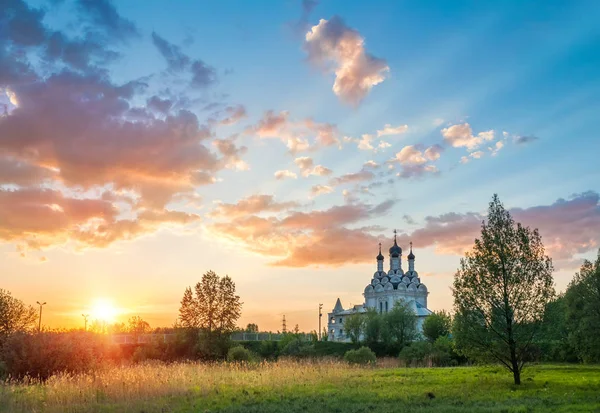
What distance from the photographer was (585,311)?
1661 inches

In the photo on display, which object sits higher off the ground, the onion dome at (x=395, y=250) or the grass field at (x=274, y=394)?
the onion dome at (x=395, y=250)

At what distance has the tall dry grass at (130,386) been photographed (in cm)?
2273

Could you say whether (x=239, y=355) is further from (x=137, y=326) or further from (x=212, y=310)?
(x=137, y=326)

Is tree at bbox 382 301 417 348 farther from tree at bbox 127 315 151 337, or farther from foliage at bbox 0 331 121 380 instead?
foliage at bbox 0 331 121 380

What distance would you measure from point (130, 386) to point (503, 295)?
64.1ft

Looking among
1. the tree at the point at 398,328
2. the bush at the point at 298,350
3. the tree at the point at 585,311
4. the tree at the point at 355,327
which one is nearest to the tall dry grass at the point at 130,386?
the tree at the point at 585,311

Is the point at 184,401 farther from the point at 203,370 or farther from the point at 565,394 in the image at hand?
the point at 565,394

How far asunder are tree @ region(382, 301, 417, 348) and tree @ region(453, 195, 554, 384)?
184ft

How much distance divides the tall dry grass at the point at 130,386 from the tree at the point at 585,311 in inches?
746

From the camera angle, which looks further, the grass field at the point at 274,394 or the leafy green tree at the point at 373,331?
the leafy green tree at the point at 373,331

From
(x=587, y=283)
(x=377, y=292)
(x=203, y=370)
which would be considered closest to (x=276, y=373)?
(x=203, y=370)

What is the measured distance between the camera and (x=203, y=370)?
31.7 m

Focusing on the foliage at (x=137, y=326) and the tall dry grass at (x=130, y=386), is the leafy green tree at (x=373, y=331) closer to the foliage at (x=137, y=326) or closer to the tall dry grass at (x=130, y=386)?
the foliage at (x=137, y=326)

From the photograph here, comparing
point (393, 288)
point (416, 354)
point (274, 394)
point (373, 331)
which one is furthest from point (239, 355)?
point (393, 288)
